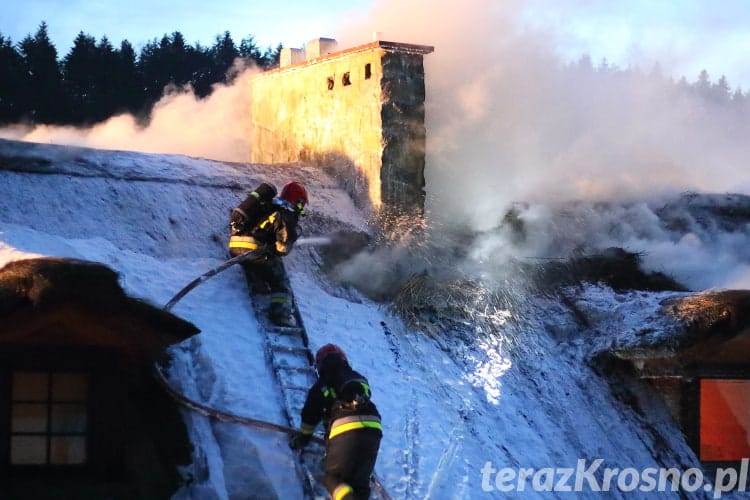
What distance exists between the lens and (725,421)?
46.4 feet

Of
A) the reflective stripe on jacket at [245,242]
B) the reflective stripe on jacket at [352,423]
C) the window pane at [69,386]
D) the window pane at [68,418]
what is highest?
the reflective stripe on jacket at [245,242]

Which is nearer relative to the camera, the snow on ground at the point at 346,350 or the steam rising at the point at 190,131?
the snow on ground at the point at 346,350

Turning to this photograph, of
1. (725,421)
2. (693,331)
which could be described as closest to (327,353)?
(693,331)

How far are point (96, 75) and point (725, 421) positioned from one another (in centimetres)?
1882

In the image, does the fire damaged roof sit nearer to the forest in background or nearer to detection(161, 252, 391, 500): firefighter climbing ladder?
detection(161, 252, 391, 500): firefighter climbing ladder

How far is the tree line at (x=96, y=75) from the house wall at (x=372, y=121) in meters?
10.9

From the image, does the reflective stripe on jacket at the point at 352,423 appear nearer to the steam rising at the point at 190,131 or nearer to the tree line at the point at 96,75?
the steam rising at the point at 190,131

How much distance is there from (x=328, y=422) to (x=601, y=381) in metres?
4.46

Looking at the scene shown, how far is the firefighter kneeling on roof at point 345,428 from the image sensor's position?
7352mm

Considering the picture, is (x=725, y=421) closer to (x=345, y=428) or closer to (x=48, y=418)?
(x=345, y=428)

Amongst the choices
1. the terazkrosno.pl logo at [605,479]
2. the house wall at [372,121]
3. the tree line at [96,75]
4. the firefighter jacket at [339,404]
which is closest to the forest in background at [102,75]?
the tree line at [96,75]

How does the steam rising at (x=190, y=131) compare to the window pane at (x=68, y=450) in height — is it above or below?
above

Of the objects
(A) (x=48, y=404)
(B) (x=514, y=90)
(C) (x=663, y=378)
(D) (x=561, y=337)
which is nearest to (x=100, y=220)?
(A) (x=48, y=404)

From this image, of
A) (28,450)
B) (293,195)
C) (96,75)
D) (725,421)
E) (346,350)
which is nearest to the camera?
(28,450)
